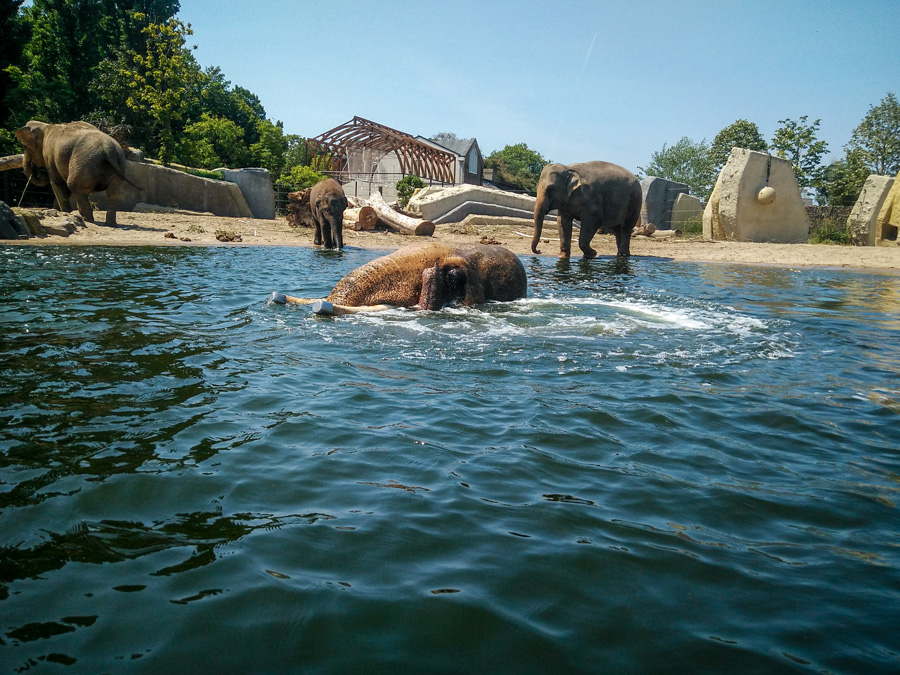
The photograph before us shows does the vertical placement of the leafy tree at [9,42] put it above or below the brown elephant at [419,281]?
above

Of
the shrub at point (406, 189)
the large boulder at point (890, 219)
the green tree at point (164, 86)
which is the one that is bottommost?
the large boulder at point (890, 219)

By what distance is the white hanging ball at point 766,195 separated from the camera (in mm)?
21328

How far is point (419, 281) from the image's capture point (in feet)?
25.1

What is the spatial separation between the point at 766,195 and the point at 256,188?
57.8 ft

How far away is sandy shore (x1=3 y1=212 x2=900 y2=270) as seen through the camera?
1605 cm

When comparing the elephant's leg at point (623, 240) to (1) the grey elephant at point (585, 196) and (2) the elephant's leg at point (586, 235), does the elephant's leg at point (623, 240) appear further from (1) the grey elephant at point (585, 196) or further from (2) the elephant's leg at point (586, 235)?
(2) the elephant's leg at point (586, 235)

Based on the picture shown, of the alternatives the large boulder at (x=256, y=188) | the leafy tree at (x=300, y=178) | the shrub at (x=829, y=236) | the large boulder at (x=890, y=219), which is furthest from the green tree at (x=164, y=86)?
the large boulder at (x=890, y=219)

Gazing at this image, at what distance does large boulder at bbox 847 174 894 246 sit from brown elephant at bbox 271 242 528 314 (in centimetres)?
1919

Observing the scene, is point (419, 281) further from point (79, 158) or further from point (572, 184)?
point (79, 158)

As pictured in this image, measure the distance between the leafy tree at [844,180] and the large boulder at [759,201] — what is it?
836 centimetres

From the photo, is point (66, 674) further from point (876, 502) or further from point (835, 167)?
point (835, 167)

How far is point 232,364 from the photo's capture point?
5.04 metres

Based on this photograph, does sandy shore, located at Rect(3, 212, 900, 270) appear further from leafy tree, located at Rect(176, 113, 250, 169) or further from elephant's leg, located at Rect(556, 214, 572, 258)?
leafy tree, located at Rect(176, 113, 250, 169)

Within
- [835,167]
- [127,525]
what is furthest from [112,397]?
[835,167]
